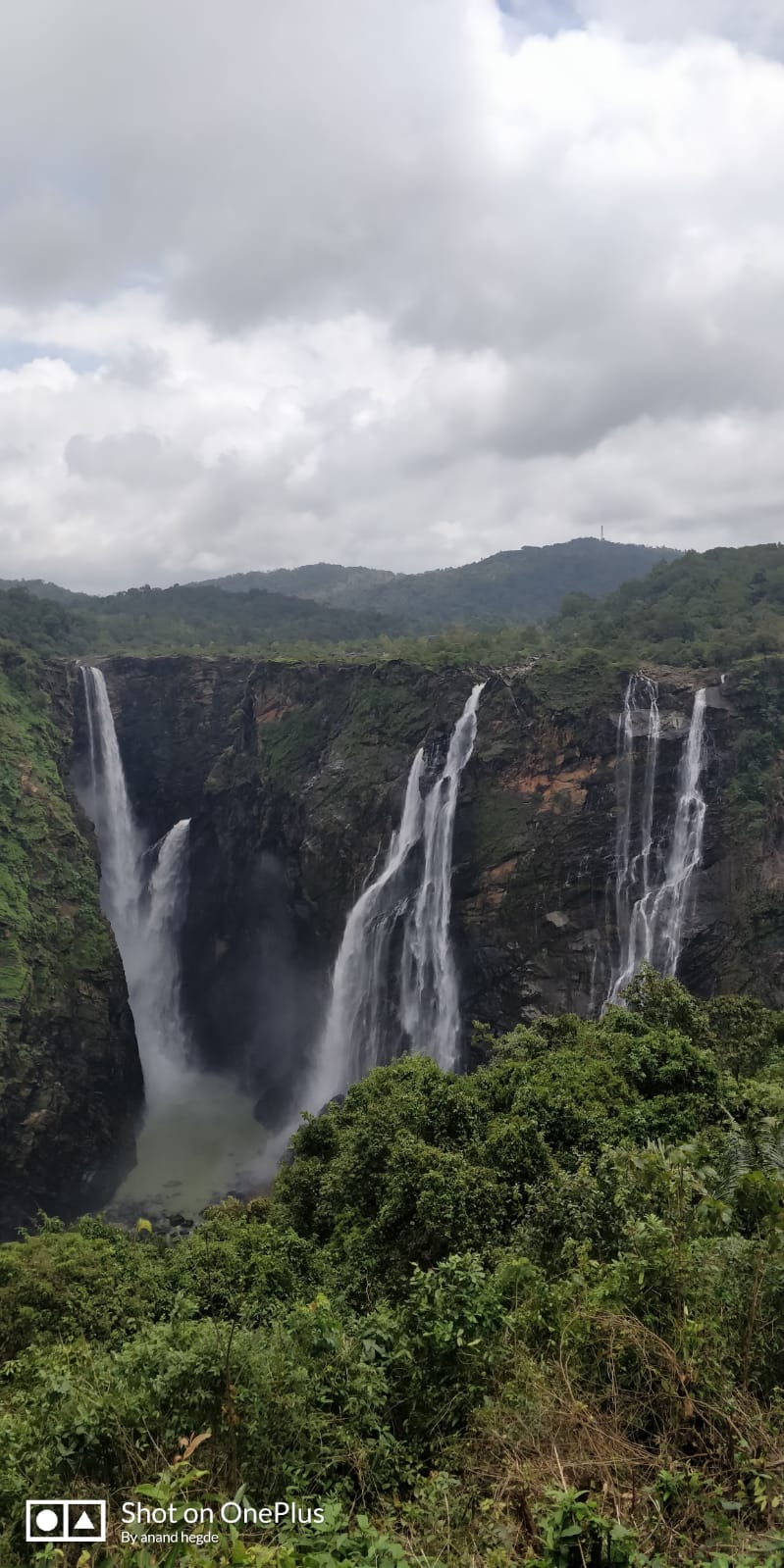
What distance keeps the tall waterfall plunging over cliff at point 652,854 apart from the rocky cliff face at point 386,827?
35 cm

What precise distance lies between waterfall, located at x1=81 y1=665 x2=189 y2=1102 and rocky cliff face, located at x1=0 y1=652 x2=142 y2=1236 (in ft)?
20.1

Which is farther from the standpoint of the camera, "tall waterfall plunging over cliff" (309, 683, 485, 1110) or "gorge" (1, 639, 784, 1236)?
"tall waterfall plunging over cliff" (309, 683, 485, 1110)

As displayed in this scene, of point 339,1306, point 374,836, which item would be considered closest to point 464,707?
point 374,836

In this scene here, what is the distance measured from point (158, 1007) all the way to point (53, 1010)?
41.5 ft

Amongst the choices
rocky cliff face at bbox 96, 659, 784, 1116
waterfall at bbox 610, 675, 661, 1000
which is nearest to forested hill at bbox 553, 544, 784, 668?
rocky cliff face at bbox 96, 659, 784, 1116

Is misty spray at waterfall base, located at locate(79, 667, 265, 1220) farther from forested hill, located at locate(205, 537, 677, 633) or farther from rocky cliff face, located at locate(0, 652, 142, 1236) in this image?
forested hill, located at locate(205, 537, 677, 633)

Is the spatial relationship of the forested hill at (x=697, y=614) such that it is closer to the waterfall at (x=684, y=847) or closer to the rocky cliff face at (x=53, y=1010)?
the waterfall at (x=684, y=847)

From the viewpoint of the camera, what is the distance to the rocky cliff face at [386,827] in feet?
87.6

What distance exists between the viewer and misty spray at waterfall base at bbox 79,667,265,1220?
2691cm

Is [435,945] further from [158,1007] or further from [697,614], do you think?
[697,614]

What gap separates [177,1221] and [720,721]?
78.0ft

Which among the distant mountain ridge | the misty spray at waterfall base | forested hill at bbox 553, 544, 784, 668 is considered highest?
the distant mountain ridge

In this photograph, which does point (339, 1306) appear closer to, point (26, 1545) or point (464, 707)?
point (26, 1545)

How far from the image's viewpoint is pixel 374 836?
31.9 metres
